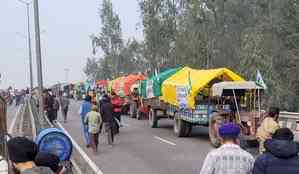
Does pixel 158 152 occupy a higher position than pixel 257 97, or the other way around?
pixel 257 97

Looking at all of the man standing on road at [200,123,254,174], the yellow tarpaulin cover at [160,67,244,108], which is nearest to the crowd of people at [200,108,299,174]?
the man standing on road at [200,123,254,174]

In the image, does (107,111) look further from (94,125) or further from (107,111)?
(94,125)

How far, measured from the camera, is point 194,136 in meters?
21.5

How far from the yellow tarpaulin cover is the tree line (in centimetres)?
619

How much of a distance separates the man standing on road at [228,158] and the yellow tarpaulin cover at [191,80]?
13.8 meters

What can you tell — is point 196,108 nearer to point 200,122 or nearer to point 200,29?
point 200,122

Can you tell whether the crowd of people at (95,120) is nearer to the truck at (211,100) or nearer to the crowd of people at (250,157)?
the truck at (211,100)

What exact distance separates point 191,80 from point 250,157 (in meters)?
15.1

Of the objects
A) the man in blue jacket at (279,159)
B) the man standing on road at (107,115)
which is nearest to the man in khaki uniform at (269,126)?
the man in blue jacket at (279,159)

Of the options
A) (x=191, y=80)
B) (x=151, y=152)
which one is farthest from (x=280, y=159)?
(x=191, y=80)

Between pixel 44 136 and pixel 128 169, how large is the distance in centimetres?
467

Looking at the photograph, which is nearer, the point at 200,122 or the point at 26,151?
the point at 26,151

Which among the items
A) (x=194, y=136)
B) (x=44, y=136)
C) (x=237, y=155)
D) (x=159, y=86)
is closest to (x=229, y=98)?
(x=194, y=136)

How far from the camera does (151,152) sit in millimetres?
A: 16656
